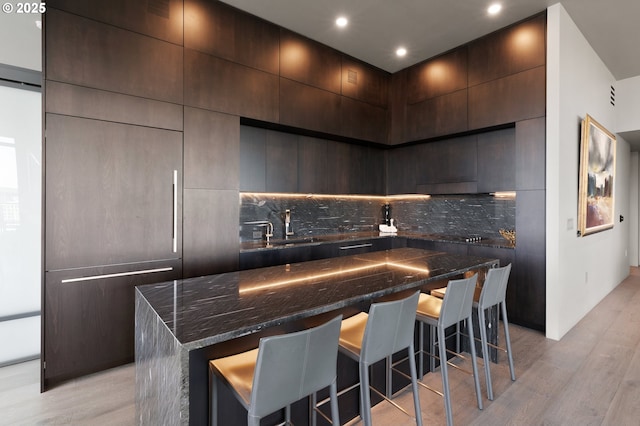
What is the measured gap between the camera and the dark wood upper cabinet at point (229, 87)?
3.04 m

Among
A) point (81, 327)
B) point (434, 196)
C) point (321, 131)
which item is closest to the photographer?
point (81, 327)

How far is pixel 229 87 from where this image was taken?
3277 millimetres

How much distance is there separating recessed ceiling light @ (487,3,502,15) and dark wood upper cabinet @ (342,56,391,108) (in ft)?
5.55

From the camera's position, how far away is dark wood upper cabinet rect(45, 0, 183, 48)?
2480 millimetres

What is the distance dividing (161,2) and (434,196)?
418 cm

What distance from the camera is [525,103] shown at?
3.48 m

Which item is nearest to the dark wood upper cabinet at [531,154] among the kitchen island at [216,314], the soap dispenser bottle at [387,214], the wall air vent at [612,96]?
the kitchen island at [216,314]

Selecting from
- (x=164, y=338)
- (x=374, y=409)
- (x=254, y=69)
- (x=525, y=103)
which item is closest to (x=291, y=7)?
(x=254, y=69)

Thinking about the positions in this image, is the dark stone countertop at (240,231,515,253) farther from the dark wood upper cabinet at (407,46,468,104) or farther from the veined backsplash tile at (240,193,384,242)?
the dark wood upper cabinet at (407,46,468,104)

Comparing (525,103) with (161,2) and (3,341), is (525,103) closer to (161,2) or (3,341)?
(161,2)

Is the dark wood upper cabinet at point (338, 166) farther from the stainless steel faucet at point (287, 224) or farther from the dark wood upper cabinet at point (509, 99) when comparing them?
the dark wood upper cabinet at point (509, 99)

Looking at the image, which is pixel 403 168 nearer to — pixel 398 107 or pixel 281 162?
pixel 398 107

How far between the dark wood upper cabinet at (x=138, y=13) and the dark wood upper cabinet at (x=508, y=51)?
3327mm

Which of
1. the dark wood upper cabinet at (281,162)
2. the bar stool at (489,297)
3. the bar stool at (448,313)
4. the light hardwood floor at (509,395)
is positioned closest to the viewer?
the bar stool at (448,313)
